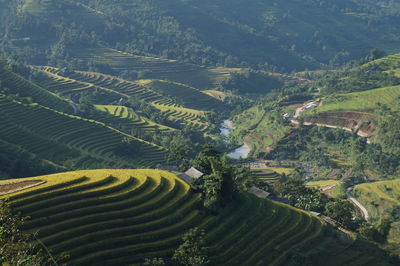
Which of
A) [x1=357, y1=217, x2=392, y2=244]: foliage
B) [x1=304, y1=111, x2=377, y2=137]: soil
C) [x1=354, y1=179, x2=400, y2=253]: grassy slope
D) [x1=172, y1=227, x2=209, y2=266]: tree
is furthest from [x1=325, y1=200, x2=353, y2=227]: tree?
[x1=304, y1=111, x2=377, y2=137]: soil

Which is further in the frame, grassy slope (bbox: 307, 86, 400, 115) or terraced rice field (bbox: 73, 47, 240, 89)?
terraced rice field (bbox: 73, 47, 240, 89)

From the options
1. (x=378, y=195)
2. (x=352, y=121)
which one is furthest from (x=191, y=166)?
(x=352, y=121)

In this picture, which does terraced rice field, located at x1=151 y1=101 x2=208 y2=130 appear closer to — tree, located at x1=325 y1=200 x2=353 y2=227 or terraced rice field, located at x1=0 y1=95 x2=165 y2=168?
terraced rice field, located at x1=0 y1=95 x2=165 y2=168

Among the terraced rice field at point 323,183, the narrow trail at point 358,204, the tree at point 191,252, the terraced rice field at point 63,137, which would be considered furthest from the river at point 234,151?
the tree at point 191,252

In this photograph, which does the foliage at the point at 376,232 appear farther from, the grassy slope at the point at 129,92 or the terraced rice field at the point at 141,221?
the grassy slope at the point at 129,92

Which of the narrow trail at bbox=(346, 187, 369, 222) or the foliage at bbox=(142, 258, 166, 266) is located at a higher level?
the foliage at bbox=(142, 258, 166, 266)

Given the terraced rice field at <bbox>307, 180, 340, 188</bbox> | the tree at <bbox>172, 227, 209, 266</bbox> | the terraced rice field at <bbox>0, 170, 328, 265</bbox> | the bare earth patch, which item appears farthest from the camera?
the terraced rice field at <bbox>307, 180, 340, 188</bbox>
